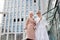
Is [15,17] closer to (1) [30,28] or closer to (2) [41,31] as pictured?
(1) [30,28]

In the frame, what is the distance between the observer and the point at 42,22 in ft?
23.5

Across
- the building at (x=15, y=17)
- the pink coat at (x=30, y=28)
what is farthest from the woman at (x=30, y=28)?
the building at (x=15, y=17)

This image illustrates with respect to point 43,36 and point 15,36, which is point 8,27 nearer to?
point 15,36

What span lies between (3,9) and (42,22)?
98.8 ft

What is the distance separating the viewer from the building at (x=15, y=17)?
113ft

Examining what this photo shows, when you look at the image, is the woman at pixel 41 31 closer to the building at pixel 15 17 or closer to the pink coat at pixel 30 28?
the pink coat at pixel 30 28

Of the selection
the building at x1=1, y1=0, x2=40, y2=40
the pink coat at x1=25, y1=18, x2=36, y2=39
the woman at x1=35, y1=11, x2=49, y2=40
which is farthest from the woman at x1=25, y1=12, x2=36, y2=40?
the building at x1=1, y1=0, x2=40, y2=40

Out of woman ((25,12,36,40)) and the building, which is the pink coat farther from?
the building

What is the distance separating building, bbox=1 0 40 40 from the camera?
3444 centimetres

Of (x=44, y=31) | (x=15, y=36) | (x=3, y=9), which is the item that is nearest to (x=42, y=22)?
(x=44, y=31)

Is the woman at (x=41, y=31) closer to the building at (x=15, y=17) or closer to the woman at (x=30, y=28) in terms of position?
the woman at (x=30, y=28)

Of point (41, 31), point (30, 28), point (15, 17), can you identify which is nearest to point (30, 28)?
point (30, 28)

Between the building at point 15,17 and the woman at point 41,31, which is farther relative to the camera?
the building at point 15,17

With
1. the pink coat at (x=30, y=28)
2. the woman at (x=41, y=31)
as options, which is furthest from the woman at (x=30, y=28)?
the woman at (x=41, y=31)
